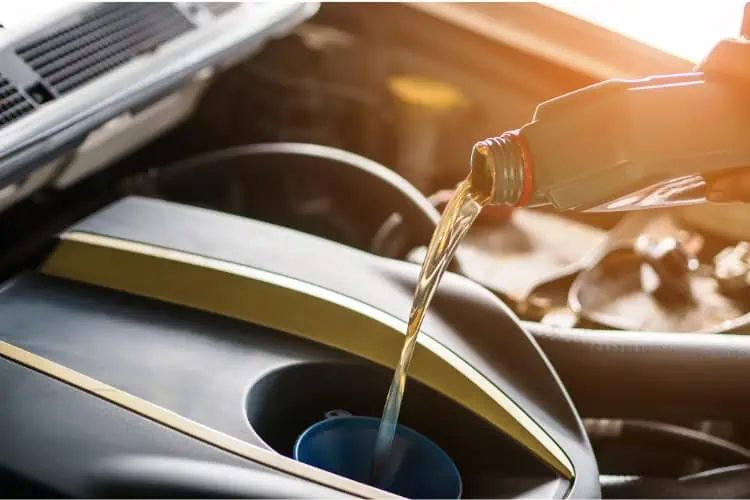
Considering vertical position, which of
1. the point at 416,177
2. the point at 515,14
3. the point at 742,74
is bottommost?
the point at 416,177

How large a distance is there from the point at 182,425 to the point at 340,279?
0.65 feet

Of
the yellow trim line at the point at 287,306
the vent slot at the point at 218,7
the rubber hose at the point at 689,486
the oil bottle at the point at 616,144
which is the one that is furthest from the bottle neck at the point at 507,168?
the vent slot at the point at 218,7

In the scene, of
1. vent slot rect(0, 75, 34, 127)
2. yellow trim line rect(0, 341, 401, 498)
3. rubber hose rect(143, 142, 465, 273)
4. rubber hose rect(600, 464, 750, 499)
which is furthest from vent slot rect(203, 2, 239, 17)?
rubber hose rect(600, 464, 750, 499)

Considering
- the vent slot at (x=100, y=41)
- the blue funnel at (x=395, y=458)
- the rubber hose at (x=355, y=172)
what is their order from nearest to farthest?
the blue funnel at (x=395, y=458) < the vent slot at (x=100, y=41) < the rubber hose at (x=355, y=172)

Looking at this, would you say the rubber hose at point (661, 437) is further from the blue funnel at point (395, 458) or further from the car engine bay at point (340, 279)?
the blue funnel at point (395, 458)

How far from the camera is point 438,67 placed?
1334mm

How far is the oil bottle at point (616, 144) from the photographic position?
0.50 m

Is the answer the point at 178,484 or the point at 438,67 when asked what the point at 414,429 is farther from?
the point at 438,67

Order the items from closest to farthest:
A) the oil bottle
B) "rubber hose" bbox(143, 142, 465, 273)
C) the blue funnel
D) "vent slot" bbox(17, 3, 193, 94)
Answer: the oil bottle
the blue funnel
"vent slot" bbox(17, 3, 193, 94)
"rubber hose" bbox(143, 142, 465, 273)

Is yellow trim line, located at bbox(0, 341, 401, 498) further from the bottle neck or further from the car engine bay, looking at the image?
the bottle neck

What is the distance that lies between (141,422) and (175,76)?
376mm

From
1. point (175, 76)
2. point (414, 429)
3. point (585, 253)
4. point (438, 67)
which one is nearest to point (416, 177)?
point (438, 67)

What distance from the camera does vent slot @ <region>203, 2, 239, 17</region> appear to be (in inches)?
36.2

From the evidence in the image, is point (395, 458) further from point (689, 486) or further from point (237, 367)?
point (689, 486)
